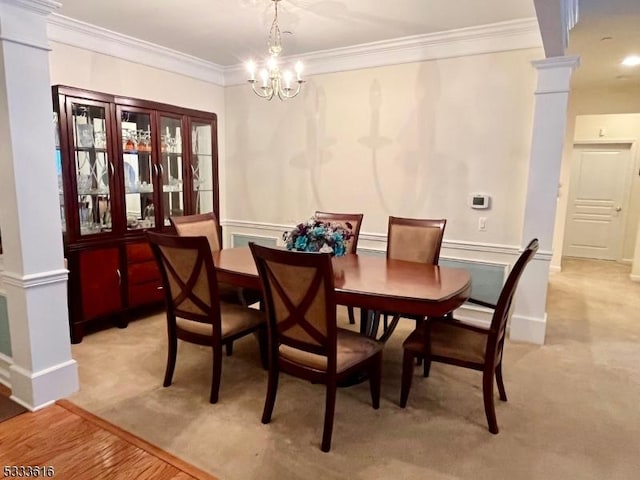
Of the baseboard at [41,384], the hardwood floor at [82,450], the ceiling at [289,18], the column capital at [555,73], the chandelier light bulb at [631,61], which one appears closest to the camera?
the hardwood floor at [82,450]

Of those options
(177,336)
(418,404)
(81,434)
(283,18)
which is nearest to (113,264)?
(177,336)

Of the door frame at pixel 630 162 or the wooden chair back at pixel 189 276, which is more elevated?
the door frame at pixel 630 162

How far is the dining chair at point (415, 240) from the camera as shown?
3.19 meters

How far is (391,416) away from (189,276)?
139 centimetres

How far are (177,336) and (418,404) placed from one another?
60.0 inches

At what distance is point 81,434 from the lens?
216 centimetres

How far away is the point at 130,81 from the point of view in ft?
12.6

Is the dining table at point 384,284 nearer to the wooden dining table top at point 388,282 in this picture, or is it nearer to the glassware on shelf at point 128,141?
the wooden dining table top at point 388,282

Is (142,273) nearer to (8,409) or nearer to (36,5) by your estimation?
(8,409)

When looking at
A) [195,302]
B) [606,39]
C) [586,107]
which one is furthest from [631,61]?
[195,302]

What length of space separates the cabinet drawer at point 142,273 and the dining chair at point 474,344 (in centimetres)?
228

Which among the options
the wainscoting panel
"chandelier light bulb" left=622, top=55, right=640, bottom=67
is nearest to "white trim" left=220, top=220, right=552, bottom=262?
the wainscoting panel

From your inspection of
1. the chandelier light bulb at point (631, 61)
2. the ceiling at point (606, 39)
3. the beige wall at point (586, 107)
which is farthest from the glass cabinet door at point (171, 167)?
the beige wall at point (586, 107)

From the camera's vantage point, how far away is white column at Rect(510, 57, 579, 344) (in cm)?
312
